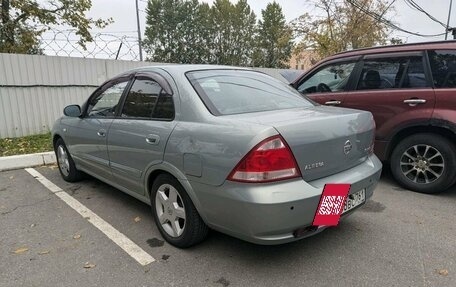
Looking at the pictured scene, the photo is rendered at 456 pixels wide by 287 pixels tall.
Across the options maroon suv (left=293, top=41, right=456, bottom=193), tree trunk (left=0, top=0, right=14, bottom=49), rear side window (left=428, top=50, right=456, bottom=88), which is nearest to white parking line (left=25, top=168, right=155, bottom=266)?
maroon suv (left=293, top=41, right=456, bottom=193)

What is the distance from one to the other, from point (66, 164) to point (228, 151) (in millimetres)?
3358

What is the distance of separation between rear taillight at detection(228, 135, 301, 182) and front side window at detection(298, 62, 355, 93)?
313cm

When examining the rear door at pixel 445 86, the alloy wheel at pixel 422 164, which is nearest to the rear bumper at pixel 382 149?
the alloy wheel at pixel 422 164

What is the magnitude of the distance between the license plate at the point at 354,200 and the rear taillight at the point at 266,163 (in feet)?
2.28

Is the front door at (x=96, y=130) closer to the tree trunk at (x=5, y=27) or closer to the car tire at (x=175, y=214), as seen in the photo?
the car tire at (x=175, y=214)

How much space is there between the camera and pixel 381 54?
186 inches

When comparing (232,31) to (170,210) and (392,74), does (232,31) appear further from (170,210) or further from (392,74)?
(170,210)

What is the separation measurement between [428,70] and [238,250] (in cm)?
320

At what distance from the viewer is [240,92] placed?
124 inches

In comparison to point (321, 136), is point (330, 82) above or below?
above

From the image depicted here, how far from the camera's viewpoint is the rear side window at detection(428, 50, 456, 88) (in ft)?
13.3

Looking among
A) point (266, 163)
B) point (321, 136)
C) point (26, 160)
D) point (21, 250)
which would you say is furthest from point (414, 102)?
point (26, 160)

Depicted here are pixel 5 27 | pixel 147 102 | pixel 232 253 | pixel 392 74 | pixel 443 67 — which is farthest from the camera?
pixel 5 27

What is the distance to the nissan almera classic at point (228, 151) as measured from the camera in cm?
236
